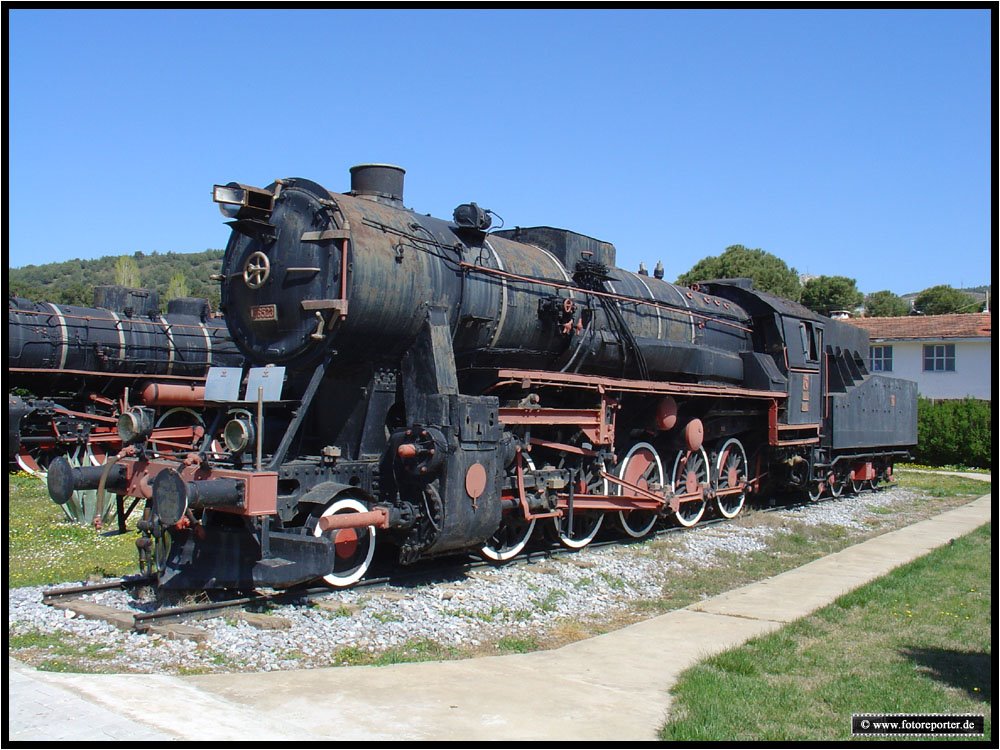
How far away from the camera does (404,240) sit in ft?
29.8

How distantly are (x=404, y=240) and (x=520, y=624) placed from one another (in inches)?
150

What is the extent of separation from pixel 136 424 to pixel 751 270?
1876 inches

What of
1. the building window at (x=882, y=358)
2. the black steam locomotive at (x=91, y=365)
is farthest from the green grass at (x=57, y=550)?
the building window at (x=882, y=358)

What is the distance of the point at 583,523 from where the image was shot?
12062mm

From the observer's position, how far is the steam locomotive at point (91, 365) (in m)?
17.6

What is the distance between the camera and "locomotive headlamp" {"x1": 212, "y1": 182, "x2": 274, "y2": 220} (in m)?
8.70

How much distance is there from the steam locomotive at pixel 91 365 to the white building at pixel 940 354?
28430mm

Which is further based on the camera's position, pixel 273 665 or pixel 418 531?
pixel 418 531

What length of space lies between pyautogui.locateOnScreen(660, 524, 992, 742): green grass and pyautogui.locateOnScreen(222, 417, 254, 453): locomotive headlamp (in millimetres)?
4141

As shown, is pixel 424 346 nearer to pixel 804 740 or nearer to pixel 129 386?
pixel 804 740

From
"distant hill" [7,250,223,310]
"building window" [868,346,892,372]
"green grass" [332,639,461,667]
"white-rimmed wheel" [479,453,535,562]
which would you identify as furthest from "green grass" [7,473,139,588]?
"distant hill" [7,250,223,310]

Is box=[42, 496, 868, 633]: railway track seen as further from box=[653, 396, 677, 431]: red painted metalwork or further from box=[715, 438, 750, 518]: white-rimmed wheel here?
box=[715, 438, 750, 518]: white-rimmed wheel

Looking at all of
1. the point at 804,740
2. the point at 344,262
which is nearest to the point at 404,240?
the point at 344,262

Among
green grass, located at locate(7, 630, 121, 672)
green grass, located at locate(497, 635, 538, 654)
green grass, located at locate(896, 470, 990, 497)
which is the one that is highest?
green grass, located at locate(7, 630, 121, 672)
